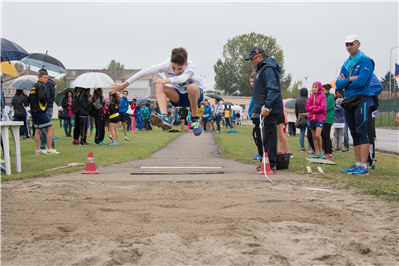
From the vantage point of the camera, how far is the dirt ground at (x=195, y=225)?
261 cm

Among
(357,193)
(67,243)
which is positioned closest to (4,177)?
(67,243)

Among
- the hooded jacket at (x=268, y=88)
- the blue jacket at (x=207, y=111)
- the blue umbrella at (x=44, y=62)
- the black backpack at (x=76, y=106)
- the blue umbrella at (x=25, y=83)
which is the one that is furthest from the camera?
the blue jacket at (x=207, y=111)

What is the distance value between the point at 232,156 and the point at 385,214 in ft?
18.2

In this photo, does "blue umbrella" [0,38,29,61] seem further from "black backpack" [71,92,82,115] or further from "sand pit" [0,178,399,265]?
"sand pit" [0,178,399,265]

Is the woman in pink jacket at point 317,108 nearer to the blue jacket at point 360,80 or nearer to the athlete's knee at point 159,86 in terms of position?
the blue jacket at point 360,80

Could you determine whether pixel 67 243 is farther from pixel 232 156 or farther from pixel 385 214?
pixel 232 156

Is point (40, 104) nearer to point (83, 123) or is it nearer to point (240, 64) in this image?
point (83, 123)

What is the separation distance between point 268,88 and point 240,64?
3052 inches

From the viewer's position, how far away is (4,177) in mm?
5711

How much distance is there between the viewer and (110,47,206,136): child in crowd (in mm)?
6250

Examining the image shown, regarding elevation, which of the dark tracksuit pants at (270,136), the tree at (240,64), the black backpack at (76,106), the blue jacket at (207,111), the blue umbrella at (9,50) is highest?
the tree at (240,64)

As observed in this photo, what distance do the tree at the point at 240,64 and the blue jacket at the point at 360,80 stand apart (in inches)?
2863

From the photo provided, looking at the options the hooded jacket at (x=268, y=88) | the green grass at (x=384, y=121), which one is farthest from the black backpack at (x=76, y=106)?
the green grass at (x=384, y=121)

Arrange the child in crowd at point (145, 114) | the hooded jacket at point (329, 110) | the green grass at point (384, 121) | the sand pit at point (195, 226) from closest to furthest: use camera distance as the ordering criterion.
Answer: the sand pit at point (195, 226) < the hooded jacket at point (329, 110) < the child in crowd at point (145, 114) < the green grass at point (384, 121)
